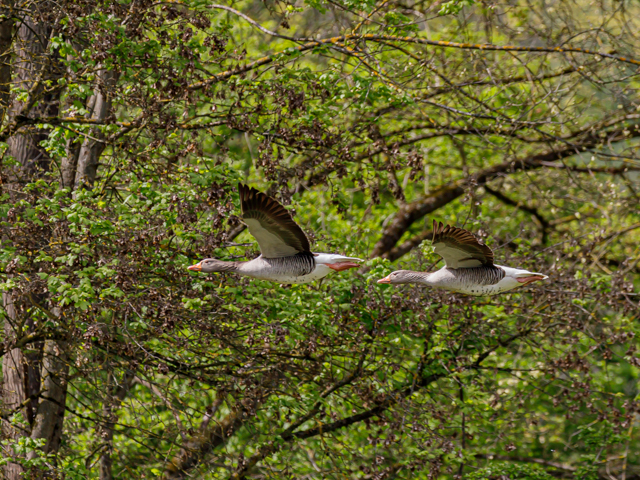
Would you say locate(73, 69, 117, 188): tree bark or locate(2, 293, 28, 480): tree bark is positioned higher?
locate(73, 69, 117, 188): tree bark

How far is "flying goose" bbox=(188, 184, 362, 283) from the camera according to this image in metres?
5.18

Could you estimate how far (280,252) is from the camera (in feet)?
18.4

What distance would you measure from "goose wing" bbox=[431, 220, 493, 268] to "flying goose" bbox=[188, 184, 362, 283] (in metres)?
0.66

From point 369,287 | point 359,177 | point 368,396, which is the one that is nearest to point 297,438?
point 368,396

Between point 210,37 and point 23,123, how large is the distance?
8.04ft

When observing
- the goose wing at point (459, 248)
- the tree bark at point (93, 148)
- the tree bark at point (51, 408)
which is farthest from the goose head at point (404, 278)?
Result: the tree bark at point (51, 408)

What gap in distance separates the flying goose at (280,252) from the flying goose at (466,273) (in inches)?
27.8

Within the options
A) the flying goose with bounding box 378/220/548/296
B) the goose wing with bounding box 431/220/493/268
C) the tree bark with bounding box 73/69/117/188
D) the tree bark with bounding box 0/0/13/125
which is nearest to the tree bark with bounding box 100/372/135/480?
the tree bark with bounding box 73/69/117/188

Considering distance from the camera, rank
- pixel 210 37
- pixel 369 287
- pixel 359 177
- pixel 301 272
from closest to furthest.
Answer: pixel 301 272 < pixel 210 37 < pixel 359 177 < pixel 369 287

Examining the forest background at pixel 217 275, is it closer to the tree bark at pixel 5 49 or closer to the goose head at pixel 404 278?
the tree bark at pixel 5 49

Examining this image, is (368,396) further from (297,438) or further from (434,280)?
(434,280)

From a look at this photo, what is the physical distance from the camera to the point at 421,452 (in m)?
8.18

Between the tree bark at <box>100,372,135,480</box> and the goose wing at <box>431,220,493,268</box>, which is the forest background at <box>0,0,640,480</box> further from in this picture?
the goose wing at <box>431,220,493,268</box>

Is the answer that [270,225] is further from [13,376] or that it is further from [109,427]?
[13,376]
